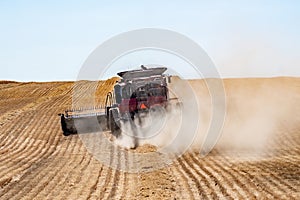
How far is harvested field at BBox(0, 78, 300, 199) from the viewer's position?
11570 mm

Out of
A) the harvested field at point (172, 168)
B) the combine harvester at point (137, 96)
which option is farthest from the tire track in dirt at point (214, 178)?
the combine harvester at point (137, 96)

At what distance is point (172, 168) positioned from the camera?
14.8 metres

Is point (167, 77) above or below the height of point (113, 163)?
above

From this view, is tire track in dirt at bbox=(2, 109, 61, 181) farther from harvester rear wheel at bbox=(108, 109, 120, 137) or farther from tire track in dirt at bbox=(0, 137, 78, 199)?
harvester rear wheel at bbox=(108, 109, 120, 137)

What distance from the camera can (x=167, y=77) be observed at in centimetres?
2136

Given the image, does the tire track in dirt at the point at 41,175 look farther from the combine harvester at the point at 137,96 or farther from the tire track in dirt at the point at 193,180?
the tire track in dirt at the point at 193,180

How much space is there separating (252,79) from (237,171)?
41.0 m

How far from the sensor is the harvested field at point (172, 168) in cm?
1157

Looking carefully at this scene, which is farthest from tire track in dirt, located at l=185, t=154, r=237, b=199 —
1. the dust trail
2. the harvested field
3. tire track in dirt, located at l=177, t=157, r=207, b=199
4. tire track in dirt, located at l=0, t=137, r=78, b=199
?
tire track in dirt, located at l=0, t=137, r=78, b=199

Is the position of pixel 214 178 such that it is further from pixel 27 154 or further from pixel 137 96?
pixel 27 154

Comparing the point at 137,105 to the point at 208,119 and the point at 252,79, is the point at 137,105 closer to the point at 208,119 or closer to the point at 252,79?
the point at 208,119

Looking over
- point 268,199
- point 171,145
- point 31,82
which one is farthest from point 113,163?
point 31,82

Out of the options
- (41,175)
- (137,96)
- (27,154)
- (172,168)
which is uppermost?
(137,96)

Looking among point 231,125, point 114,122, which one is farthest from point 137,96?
point 231,125
